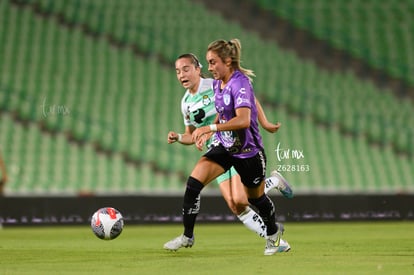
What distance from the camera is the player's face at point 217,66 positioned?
344 inches

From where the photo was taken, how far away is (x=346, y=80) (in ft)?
69.8

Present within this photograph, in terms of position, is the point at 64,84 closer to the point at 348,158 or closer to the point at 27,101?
the point at 27,101

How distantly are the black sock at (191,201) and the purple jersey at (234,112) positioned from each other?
50 centimetres

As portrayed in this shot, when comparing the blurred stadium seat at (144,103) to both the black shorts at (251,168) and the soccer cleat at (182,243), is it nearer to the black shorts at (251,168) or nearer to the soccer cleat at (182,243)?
the soccer cleat at (182,243)

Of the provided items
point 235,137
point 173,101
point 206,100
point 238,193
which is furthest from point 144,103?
point 235,137

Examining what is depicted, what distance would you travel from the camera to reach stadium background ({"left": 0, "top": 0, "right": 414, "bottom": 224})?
53.6ft

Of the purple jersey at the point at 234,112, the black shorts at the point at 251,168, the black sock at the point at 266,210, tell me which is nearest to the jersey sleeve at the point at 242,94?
the purple jersey at the point at 234,112

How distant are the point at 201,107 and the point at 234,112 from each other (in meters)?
1.33

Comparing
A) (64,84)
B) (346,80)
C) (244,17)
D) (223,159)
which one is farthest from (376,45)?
(223,159)

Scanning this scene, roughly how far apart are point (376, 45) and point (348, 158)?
3.95 meters

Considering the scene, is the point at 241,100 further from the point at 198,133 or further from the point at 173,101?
the point at 173,101

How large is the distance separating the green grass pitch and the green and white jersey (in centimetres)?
141

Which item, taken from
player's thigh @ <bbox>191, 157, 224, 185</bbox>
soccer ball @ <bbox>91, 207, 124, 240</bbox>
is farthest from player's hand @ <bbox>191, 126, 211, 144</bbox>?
soccer ball @ <bbox>91, 207, 124, 240</bbox>

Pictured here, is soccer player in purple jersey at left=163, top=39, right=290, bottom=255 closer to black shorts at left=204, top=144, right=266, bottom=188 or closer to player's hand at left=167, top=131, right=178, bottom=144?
black shorts at left=204, top=144, right=266, bottom=188
